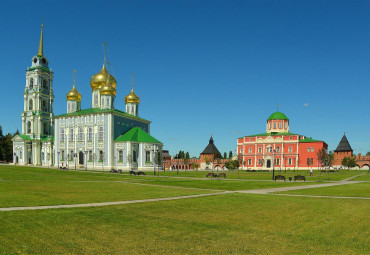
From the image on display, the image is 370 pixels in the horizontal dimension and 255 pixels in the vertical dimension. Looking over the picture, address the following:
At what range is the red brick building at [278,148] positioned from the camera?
276 feet

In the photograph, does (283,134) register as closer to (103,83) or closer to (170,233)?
(103,83)

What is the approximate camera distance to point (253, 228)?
10.3 m

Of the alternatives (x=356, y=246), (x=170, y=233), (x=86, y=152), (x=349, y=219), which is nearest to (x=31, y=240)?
(x=170, y=233)

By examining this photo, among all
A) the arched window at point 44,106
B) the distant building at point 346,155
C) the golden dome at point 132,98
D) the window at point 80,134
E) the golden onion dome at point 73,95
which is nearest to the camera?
the window at point 80,134

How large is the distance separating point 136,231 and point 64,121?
68.2 m

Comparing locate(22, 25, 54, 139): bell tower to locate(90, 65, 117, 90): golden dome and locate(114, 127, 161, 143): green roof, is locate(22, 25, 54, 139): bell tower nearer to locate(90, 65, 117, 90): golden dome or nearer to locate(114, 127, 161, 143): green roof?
locate(90, 65, 117, 90): golden dome

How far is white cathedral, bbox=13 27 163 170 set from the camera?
211 ft

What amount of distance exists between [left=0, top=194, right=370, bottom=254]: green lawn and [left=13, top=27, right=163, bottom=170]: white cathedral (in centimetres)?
4388

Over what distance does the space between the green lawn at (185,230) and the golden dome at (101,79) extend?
62396mm

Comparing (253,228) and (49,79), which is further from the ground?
(49,79)

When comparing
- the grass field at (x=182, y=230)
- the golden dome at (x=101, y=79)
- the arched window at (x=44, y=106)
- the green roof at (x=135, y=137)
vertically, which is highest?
the golden dome at (x=101, y=79)

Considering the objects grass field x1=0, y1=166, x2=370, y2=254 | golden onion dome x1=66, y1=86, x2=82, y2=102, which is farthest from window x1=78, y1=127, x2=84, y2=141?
grass field x1=0, y1=166, x2=370, y2=254

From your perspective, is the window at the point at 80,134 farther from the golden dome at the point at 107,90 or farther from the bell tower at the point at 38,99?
the bell tower at the point at 38,99

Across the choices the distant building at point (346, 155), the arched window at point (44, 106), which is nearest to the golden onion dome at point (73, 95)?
the arched window at point (44, 106)
